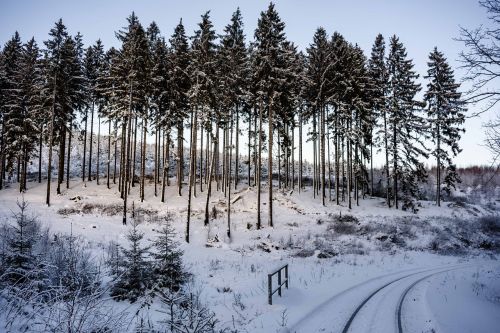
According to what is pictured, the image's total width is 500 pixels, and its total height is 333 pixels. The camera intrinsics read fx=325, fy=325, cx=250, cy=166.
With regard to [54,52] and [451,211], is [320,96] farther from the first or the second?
[54,52]

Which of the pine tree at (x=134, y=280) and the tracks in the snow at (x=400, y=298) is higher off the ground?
the pine tree at (x=134, y=280)

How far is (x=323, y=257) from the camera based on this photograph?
19.9 meters

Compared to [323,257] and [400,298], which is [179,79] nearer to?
[323,257]

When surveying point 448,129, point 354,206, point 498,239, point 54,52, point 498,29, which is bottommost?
point 498,239

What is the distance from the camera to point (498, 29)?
22.1 ft

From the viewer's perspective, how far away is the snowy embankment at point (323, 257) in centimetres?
1015

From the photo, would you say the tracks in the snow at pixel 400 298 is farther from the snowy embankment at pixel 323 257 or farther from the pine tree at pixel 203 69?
the pine tree at pixel 203 69

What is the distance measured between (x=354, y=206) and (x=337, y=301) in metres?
26.1

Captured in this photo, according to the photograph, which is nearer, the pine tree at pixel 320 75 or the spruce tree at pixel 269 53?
the spruce tree at pixel 269 53

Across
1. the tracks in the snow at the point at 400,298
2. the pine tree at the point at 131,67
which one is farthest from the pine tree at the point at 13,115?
the tracks in the snow at the point at 400,298

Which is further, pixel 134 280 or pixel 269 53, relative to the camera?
pixel 269 53

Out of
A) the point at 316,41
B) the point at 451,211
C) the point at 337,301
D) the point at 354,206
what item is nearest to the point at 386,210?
the point at 354,206

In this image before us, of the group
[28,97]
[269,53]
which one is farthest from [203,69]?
[28,97]

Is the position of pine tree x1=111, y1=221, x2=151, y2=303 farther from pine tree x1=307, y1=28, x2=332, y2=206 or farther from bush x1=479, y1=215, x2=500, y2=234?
bush x1=479, y1=215, x2=500, y2=234
